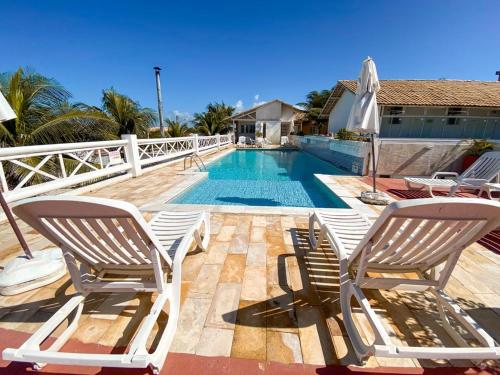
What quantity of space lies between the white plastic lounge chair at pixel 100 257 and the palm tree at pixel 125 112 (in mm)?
14162

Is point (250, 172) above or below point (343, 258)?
→ below

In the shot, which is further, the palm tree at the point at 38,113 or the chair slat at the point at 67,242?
the palm tree at the point at 38,113

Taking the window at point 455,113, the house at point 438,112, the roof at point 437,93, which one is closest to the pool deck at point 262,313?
the roof at point 437,93

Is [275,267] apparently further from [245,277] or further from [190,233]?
[190,233]

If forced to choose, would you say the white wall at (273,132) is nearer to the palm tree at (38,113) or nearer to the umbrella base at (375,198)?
the palm tree at (38,113)

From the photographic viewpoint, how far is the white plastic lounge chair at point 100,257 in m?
1.29

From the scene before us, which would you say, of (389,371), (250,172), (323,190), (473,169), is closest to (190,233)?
(389,371)

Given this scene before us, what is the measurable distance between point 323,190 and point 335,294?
5.05m

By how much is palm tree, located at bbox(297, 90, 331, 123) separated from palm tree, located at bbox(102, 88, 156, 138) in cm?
1965

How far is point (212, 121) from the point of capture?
26.4 m

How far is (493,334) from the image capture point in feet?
5.81

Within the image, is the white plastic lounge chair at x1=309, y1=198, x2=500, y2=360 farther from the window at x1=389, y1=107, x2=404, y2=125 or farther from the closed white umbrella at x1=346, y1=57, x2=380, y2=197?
the window at x1=389, y1=107, x2=404, y2=125

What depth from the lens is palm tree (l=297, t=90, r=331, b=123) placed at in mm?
27078

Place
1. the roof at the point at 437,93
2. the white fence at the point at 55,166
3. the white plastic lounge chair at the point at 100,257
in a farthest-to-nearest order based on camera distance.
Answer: the roof at the point at 437,93 → the white fence at the point at 55,166 → the white plastic lounge chair at the point at 100,257
